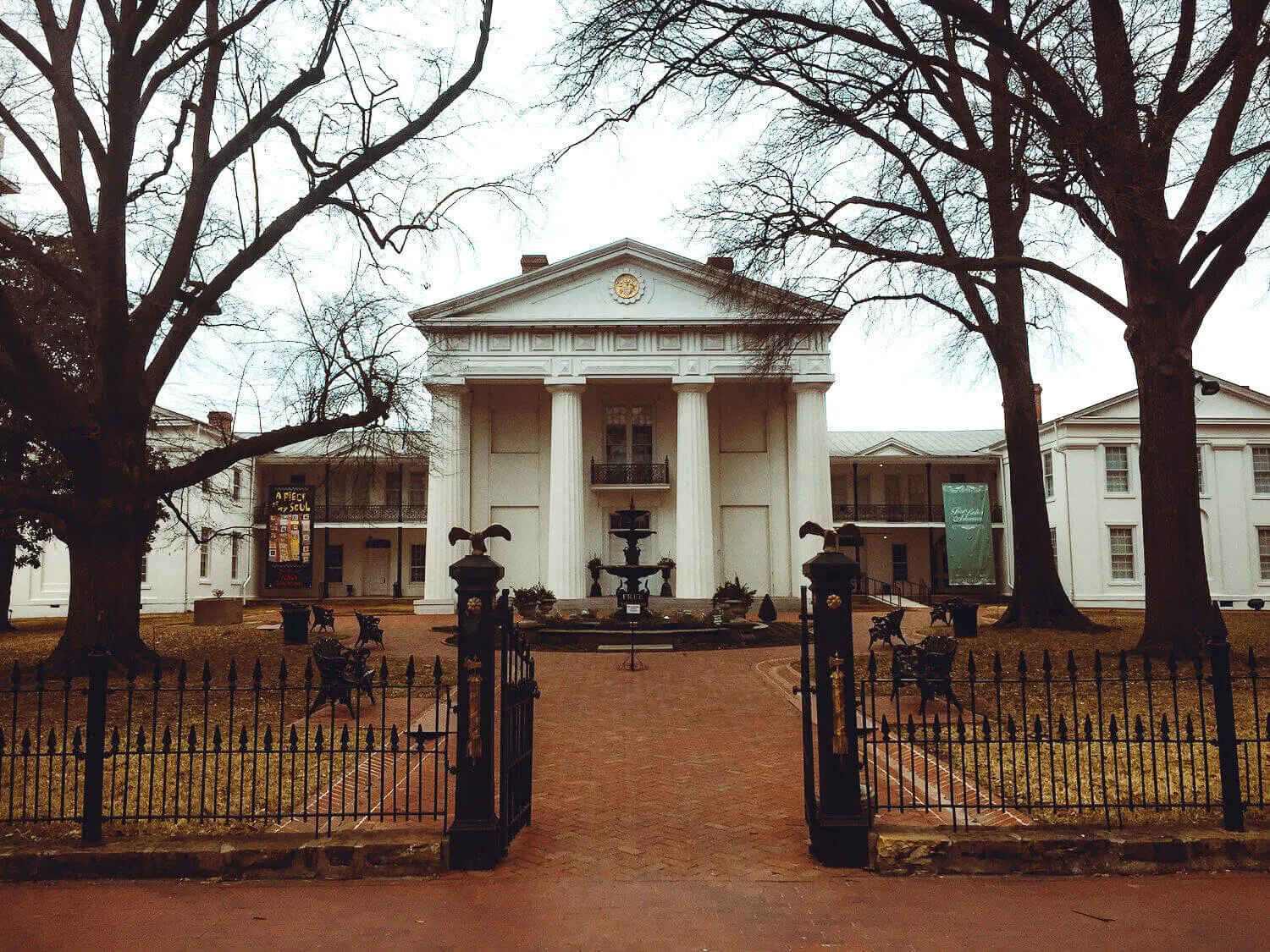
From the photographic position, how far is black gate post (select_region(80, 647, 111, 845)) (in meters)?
5.39

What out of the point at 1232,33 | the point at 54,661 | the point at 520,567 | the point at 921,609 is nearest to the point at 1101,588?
the point at 921,609

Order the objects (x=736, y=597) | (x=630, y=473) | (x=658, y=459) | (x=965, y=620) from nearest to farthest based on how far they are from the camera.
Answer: (x=965, y=620) → (x=736, y=597) → (x=630, y=473) → (x=658, y=459)

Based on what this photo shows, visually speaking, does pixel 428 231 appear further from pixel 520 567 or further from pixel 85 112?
pixel 520 567

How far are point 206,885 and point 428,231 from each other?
11.9m

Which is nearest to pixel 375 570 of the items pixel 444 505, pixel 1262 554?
pixel 444 505


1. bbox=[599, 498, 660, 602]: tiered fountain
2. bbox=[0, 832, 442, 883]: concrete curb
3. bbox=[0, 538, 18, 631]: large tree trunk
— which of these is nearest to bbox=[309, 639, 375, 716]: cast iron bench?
bbox=[0, 832, 442, 883]: concrete curb

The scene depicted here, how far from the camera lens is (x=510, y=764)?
5.83 meters

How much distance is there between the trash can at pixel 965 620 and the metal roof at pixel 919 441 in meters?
22.1

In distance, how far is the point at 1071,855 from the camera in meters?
5.19

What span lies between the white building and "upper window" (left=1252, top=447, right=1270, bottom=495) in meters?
0.07

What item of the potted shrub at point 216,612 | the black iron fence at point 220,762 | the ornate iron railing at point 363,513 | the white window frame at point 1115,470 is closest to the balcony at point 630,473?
the ornate iron railing at point 363,513

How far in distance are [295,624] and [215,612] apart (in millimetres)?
7397

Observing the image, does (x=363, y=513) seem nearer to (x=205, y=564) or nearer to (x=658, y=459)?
(x=205, y=564)

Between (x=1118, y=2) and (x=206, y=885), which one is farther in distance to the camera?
(x=1118, y=2)
